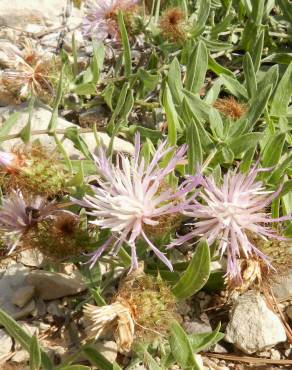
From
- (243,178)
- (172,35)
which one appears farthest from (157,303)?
(172,35)

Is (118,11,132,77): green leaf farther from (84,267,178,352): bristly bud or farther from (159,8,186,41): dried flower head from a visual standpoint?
(84,267,178,352): bristly bud

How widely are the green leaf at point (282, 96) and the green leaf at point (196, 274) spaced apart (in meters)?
1.10

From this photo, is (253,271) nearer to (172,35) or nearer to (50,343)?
(50,343)

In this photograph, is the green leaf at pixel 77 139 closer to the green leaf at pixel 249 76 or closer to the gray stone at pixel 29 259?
the gray stone at pixel 29 259

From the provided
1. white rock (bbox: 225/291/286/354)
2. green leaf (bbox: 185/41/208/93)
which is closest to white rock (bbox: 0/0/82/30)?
green leaf (bbox: 185/41/208/93)

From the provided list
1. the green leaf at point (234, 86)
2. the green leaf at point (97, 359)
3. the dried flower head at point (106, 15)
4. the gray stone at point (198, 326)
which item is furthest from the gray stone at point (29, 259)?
the dried flower head at point (106, 15)

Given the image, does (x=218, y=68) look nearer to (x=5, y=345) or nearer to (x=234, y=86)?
(x=234, y=86)

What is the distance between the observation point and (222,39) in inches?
134

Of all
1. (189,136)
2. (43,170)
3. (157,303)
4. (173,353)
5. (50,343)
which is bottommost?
(50,343)

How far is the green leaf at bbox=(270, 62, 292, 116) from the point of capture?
257cm

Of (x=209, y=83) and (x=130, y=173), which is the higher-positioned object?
(x=130, y=173)

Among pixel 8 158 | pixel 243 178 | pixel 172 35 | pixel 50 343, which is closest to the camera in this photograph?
pixel 243 178

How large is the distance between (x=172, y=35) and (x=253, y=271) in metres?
1.47

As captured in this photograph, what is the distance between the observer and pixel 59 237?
1.99m
